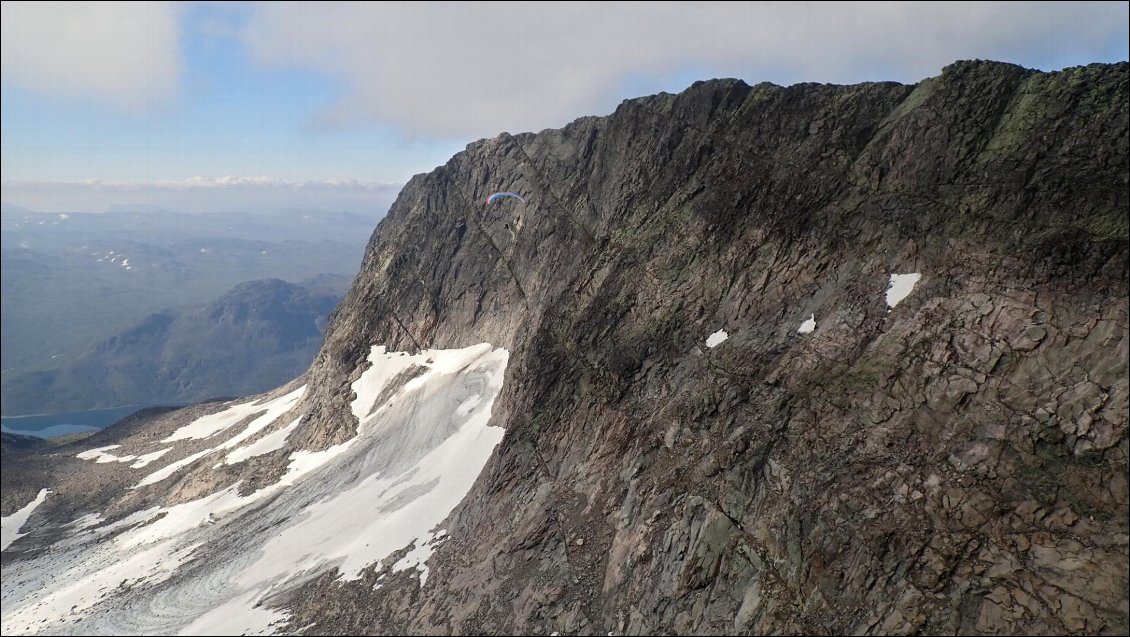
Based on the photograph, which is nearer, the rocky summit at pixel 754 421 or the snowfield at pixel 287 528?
the rocky summit at pixel 754 421

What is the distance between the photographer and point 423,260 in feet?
233

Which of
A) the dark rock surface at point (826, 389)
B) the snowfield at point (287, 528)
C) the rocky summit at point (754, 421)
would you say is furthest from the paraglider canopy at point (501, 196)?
the snowfield at point (287, 528)

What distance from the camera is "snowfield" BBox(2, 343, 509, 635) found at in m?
37.5

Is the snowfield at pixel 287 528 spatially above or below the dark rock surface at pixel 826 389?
below

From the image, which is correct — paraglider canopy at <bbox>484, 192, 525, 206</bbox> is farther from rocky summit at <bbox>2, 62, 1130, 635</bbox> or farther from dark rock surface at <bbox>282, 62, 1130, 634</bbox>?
dark rock surface at <bbox>282, 62, 1130, 634</bbox>

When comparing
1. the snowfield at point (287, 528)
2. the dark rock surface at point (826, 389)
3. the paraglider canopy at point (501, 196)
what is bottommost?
the snowfield at point (287, 528)

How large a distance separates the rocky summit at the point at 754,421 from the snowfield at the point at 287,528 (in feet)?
1.16

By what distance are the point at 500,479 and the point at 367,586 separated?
10366 mm

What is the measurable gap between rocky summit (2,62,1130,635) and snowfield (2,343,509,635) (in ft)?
1.16

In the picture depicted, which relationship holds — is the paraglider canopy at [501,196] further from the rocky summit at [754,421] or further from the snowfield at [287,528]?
the snowfield at [287,528]

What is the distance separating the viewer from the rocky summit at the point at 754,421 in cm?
1864

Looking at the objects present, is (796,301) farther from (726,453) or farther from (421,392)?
(421,392)

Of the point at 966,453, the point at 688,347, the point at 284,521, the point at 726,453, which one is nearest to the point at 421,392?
the point at 284,521

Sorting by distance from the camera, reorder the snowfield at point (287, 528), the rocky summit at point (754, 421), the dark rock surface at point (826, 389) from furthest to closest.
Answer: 1. the snowfield at point (287, 528)
2. the rocky summit at point (754, 421)
3. the dark rock surface at point (826, 389)
